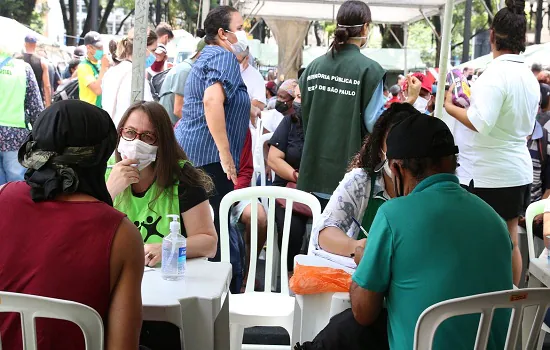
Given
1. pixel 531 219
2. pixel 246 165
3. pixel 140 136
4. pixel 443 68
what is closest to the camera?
pixel 140 136

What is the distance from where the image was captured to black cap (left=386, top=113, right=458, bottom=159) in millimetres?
2197

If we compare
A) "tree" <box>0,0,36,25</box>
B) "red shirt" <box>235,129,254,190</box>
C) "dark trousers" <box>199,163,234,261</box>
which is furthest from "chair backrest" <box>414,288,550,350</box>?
"tree" <box>0,0,36,25</box>

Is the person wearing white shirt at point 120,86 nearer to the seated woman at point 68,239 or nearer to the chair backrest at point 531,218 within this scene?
the chair backrest at point 531,218

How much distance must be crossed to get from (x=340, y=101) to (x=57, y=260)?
263 cm

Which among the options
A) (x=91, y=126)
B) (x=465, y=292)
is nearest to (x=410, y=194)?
(x=465, y=292)

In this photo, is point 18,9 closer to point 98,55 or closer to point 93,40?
point 93,40

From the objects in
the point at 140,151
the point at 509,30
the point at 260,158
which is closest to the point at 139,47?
the point at 140,151

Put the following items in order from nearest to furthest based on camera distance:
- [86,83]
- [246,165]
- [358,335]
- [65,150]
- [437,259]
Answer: [65,150] < [437,259] < [358,335] < [246,165] < [86,83]

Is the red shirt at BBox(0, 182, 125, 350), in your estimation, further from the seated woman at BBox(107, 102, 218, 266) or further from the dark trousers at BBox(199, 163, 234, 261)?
the dark trousers at BBox(199, 163, 234, 261)

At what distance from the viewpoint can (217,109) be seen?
414 cm

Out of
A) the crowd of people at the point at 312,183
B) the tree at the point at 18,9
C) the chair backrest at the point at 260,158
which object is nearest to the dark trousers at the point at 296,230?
the crowd of people at the point at 312,183

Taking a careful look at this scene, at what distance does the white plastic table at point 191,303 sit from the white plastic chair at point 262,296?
1.72 ft

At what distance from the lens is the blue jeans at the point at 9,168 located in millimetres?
6258

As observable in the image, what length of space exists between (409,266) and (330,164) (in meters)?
2.28
